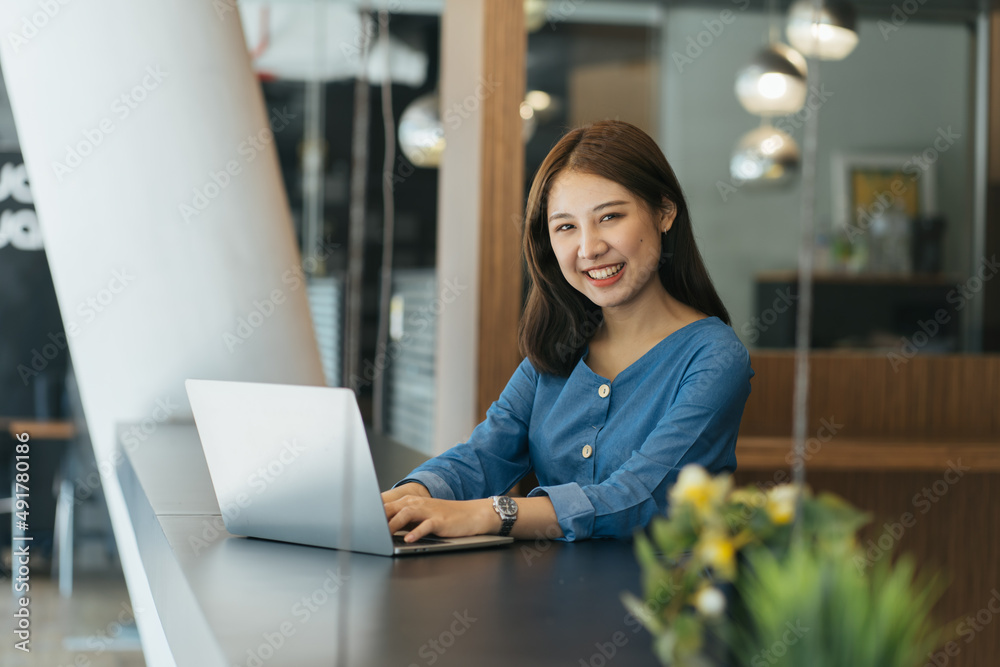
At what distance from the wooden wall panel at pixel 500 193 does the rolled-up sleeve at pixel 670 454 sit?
5.29 feet

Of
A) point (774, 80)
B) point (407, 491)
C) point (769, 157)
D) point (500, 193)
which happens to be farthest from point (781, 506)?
point (769, 157)

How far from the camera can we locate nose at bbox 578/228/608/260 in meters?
1.28

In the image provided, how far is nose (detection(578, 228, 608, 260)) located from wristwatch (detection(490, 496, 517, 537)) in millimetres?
356

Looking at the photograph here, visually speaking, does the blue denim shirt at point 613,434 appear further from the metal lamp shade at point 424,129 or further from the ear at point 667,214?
the metal lamp shade at point 424,129

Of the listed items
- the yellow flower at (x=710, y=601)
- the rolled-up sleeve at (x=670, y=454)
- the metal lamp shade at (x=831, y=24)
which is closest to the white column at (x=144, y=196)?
the rolled-up sleeve at (x=670, y=454)

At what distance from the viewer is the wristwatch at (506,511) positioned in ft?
3.65

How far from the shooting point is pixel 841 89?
521 centimetres

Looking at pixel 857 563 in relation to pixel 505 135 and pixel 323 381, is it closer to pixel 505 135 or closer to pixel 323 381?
pixel 323 381

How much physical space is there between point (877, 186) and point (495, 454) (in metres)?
4.42

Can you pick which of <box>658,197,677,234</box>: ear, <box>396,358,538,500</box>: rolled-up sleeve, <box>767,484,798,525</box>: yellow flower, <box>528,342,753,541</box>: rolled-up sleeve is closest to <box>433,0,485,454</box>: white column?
<box>396,358,538,500</box>: rolled-up sleeve

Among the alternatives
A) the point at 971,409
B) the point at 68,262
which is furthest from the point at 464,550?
the point at 971,409

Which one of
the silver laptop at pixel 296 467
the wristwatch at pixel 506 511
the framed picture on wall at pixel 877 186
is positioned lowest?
the wristwatch at pixel 506 511

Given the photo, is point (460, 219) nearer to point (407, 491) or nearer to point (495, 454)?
point (495, 454)

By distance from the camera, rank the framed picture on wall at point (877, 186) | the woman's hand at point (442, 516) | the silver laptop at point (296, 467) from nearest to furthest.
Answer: the silver laptop at point (296, 467)
the woman's hand at point (442, 516)
the framed picture on wall at point (877, 186)
